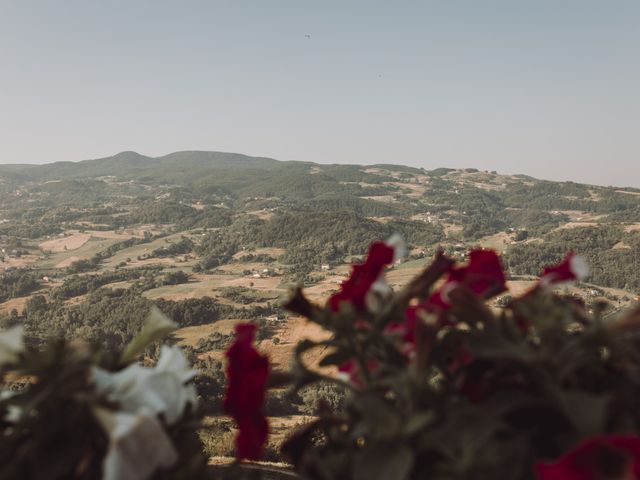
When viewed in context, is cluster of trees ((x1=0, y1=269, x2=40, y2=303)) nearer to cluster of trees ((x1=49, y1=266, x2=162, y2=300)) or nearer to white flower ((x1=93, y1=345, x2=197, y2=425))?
cluster of trees ((x1=49, y1=266, x2=162, y2=300))

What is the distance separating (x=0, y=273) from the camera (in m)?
157

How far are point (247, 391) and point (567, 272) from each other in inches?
44.5

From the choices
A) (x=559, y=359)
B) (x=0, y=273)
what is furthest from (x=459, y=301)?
(x=0, y=273)

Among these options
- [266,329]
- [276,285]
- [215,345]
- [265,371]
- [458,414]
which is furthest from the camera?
[276,285]

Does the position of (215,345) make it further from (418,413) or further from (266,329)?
(418,413)

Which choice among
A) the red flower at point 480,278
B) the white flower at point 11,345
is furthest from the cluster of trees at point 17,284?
the red flower at point 480,278

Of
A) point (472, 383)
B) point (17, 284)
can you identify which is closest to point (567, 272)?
point (472, 383)

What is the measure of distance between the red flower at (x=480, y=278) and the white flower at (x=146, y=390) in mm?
826

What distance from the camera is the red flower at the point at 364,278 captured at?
1.73 metres

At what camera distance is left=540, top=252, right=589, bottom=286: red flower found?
5.30 ft

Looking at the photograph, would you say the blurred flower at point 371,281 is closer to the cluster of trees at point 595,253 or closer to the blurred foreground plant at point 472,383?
the blurred foreground plant at point 472,383

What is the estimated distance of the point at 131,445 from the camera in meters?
1.14

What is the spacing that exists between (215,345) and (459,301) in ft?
346

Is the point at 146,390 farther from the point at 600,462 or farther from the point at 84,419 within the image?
the point at 600,462
